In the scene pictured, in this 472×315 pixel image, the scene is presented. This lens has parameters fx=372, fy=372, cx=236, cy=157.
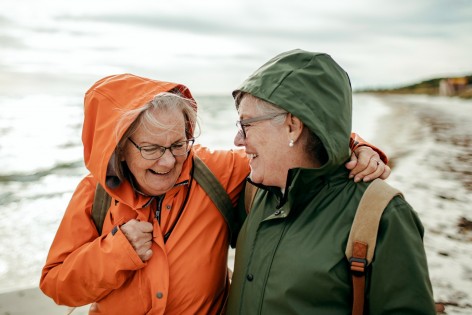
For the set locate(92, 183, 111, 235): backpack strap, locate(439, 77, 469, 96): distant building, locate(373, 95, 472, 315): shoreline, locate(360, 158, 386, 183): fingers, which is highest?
locate(360, 158, 386, 183): fingers

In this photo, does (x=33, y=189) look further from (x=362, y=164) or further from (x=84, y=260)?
(x=362, y=164)

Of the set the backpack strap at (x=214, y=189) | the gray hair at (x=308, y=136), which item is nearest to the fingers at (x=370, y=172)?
the gray hair at (x=308, y=136)

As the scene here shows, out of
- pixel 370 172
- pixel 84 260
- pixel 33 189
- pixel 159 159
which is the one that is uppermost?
pixel 370 172

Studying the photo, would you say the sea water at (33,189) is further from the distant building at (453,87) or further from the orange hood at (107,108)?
the distant building at (453,87)

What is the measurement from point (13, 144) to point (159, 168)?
1948 centimetres

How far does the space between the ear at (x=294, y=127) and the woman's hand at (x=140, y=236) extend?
111 cm

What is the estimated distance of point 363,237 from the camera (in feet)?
6.00

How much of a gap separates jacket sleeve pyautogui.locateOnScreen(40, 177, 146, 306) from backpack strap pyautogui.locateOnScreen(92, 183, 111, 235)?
0.11ft

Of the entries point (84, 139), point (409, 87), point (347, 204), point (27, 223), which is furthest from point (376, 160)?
point (409, 87)

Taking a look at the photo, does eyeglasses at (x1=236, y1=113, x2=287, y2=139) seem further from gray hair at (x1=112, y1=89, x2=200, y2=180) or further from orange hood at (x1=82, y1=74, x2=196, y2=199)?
orange hood at (x1=82, y1=74, x2=196, y2=199)

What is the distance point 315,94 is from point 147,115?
43.7 inches

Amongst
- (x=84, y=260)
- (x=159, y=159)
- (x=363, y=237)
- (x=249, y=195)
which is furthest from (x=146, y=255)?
(x=363, y=237)

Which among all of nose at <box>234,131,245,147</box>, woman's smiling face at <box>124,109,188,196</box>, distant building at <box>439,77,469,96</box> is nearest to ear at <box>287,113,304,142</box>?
nose at <box>234,131,245,147</box>

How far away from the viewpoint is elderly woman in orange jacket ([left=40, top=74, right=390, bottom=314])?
238cm
